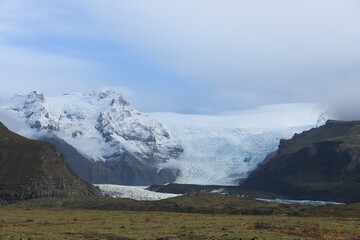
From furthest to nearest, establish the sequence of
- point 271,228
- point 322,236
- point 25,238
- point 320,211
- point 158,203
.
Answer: point 158,203, point 320,211, point 271,228, point 322,236, point 25,238

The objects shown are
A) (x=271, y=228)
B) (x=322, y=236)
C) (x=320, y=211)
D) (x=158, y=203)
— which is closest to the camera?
(x=322, y=236)

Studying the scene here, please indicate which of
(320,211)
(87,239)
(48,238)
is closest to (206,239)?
(87,239)

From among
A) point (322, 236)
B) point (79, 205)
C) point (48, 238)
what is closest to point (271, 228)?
point (322, 236)

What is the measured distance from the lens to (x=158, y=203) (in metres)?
160

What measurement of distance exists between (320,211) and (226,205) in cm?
4911

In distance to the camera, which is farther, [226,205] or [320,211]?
[226,205]

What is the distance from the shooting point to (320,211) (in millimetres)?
115000

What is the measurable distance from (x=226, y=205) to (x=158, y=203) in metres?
20.7

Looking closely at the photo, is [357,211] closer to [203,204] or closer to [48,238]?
[203,204]

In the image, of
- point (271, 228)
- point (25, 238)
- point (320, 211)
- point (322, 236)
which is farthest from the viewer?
point (320, 211)

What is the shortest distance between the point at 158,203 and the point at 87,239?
110842mm

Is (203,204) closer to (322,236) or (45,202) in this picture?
(45,202)

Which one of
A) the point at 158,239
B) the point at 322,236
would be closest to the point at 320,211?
the point at 322,236

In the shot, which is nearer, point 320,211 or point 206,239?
point 206,239
